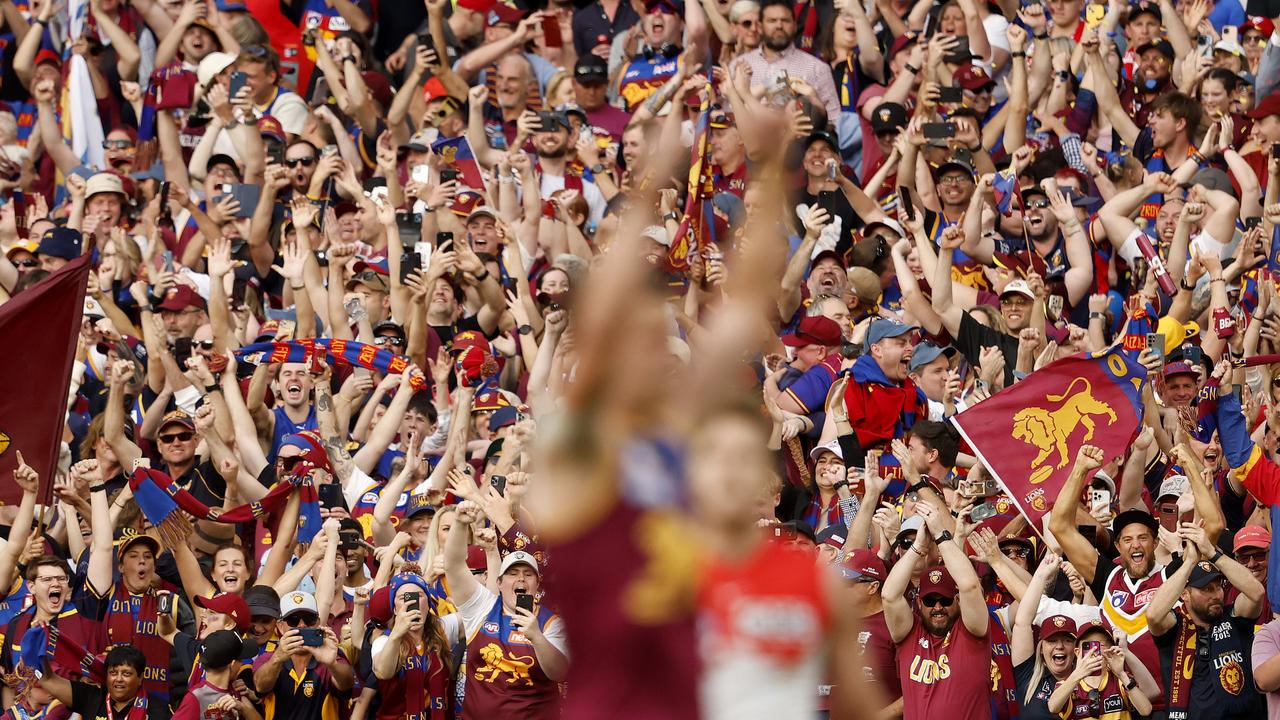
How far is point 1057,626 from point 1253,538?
46.5 inches

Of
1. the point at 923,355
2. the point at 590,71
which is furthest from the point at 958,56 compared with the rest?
the point at 923,355

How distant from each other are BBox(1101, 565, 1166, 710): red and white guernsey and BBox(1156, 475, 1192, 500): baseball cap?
0.79 meters

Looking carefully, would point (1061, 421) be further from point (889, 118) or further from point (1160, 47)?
point (1160, 47)

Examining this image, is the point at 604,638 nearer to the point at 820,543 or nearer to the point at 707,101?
the point at 820,543

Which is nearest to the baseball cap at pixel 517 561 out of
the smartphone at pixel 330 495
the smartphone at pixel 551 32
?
the smartphone at pixel 330 495

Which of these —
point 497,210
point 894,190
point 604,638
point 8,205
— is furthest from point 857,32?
point 604,638

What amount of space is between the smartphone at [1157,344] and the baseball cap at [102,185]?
7642 mm

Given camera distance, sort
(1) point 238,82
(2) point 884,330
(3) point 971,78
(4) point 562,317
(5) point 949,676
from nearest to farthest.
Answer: (5) point 949,676, (2) point 884,330, (4) point 562,317, (3) point 971,78, (1) point 238,82

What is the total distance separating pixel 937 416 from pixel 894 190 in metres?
2.85

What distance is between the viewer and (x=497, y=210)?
15945mm

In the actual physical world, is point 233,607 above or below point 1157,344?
above

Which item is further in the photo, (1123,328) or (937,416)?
(1123,328)

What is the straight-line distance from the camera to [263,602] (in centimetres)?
1177

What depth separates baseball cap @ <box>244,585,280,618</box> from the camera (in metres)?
11.7
